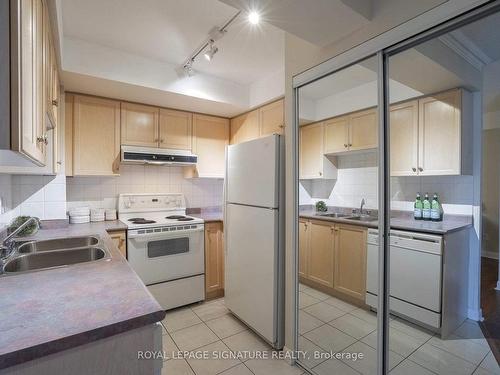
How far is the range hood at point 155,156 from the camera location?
9.17ft

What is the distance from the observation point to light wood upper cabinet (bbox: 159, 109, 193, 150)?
313cm

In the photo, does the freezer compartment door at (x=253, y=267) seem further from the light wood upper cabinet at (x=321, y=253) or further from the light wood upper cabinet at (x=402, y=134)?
the light wood upper cabinet at (x=402, y=134)

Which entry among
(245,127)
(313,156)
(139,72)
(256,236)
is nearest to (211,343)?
(256,236)

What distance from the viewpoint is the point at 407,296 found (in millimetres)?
Result: 1522

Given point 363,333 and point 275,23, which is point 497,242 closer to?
point 363,333

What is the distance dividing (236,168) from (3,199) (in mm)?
1812

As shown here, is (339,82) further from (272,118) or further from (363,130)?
(272,118)

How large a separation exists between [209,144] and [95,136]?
130 cm

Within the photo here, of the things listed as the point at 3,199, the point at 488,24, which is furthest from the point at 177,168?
the point at 488,24

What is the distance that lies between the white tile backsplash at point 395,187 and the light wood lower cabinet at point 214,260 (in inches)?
62.3

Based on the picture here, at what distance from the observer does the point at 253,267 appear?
230cm

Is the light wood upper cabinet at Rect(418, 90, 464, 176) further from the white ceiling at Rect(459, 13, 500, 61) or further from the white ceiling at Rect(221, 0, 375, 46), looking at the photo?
the white ceiling at Rect(221, 0, 375, 46)

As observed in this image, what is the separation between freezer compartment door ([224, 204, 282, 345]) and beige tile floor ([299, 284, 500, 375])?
257 mm

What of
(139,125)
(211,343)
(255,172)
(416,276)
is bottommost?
(211,343)
